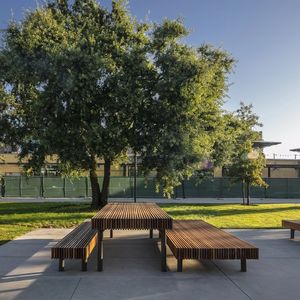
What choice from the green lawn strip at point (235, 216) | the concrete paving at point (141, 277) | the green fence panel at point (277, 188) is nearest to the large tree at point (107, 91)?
the green lawn strip at point (235, 216)

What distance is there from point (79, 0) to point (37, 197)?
20.2m

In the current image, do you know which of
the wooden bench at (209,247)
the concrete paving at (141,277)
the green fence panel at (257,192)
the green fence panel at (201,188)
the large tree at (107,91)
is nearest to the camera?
the concrete paving at (141,277)

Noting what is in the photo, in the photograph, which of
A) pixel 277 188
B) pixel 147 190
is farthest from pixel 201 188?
pixel 277 188

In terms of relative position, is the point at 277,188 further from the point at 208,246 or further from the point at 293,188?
the point at 208,246

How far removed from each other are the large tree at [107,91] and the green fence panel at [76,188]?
17268 millimetres

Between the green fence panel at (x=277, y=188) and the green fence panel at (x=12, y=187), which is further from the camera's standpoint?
the green fence panel at (x=277, y=188)

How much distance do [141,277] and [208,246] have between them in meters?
1.26

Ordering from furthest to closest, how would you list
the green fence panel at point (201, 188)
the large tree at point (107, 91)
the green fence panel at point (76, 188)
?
the green fence panel at point (201, 188) < the green fence panel at point (76, 188) < the large tree at point (107, 91)

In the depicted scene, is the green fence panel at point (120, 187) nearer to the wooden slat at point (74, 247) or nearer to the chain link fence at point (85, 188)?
the chain link fence at point (85, 188)

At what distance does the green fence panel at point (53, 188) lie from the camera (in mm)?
37906

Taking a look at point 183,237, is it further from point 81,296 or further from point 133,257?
point 81,296

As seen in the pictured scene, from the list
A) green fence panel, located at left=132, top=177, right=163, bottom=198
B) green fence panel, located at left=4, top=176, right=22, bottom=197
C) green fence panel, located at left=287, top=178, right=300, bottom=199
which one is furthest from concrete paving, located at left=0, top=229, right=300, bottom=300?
green fence panel, located at left=287, top=178, right=300, bottom=199

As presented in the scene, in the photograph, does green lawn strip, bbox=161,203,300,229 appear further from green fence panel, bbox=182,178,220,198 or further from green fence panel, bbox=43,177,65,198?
green fence panel, bbox=43,177,65,198

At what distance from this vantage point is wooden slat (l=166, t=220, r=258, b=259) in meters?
7.37
